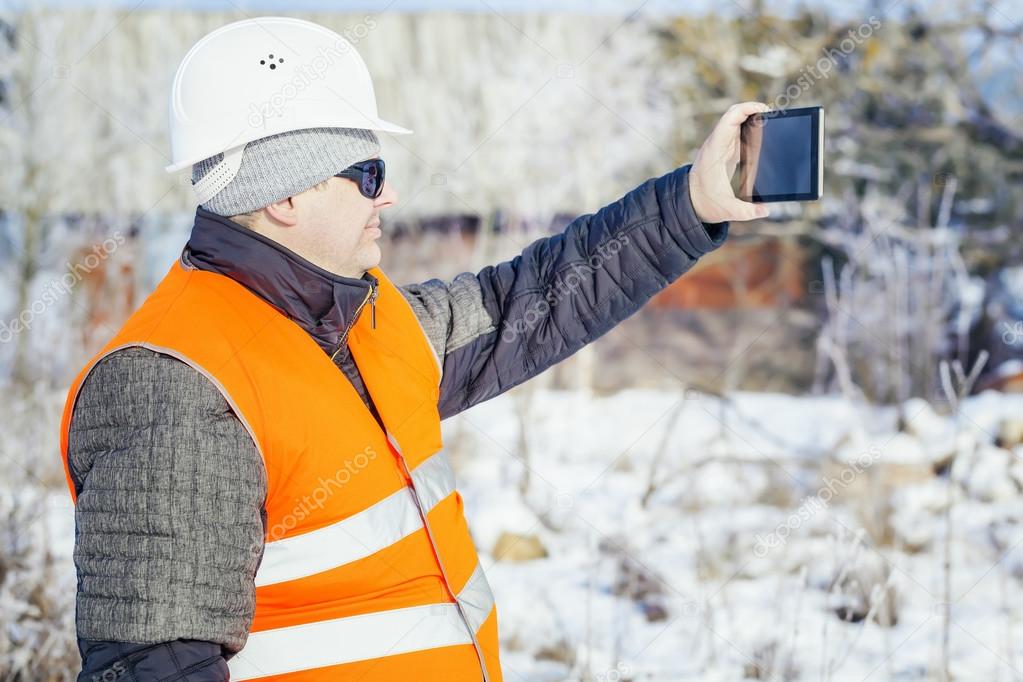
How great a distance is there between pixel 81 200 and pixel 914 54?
7.10 m

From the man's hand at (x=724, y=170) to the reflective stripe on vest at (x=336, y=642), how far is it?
1020 mm

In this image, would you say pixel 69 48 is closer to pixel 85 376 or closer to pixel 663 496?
pixel 663 496

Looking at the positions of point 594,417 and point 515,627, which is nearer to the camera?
point 515,627

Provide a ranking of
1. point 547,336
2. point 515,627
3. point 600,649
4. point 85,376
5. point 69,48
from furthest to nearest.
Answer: point 69,48 → point 515,627 → point 600,649 → point 547,336 → point 85,376

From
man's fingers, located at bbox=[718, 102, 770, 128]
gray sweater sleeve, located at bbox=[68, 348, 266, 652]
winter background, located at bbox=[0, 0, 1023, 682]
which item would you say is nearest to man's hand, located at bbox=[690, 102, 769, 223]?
man's fingers, located at bbox=[718, 102, 770, 128]

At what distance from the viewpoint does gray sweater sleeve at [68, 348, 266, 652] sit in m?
1.34

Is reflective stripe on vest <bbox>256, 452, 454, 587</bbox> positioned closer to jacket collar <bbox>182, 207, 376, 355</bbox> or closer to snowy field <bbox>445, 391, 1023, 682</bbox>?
jacket collar <bbox>182, 207, 376, 355</bbox>

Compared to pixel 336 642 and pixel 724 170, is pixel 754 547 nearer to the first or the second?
pixel 724 170

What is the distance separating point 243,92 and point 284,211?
0.21 meters

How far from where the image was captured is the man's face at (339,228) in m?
1.75

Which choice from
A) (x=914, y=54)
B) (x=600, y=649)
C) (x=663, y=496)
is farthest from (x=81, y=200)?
(x=914, y=54)

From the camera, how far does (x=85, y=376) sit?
1.44 meters

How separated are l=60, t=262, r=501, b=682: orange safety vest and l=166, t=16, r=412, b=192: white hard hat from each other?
237mm

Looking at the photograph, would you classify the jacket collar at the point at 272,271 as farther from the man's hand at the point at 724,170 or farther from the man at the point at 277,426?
the man's hand at the point at 724,170
